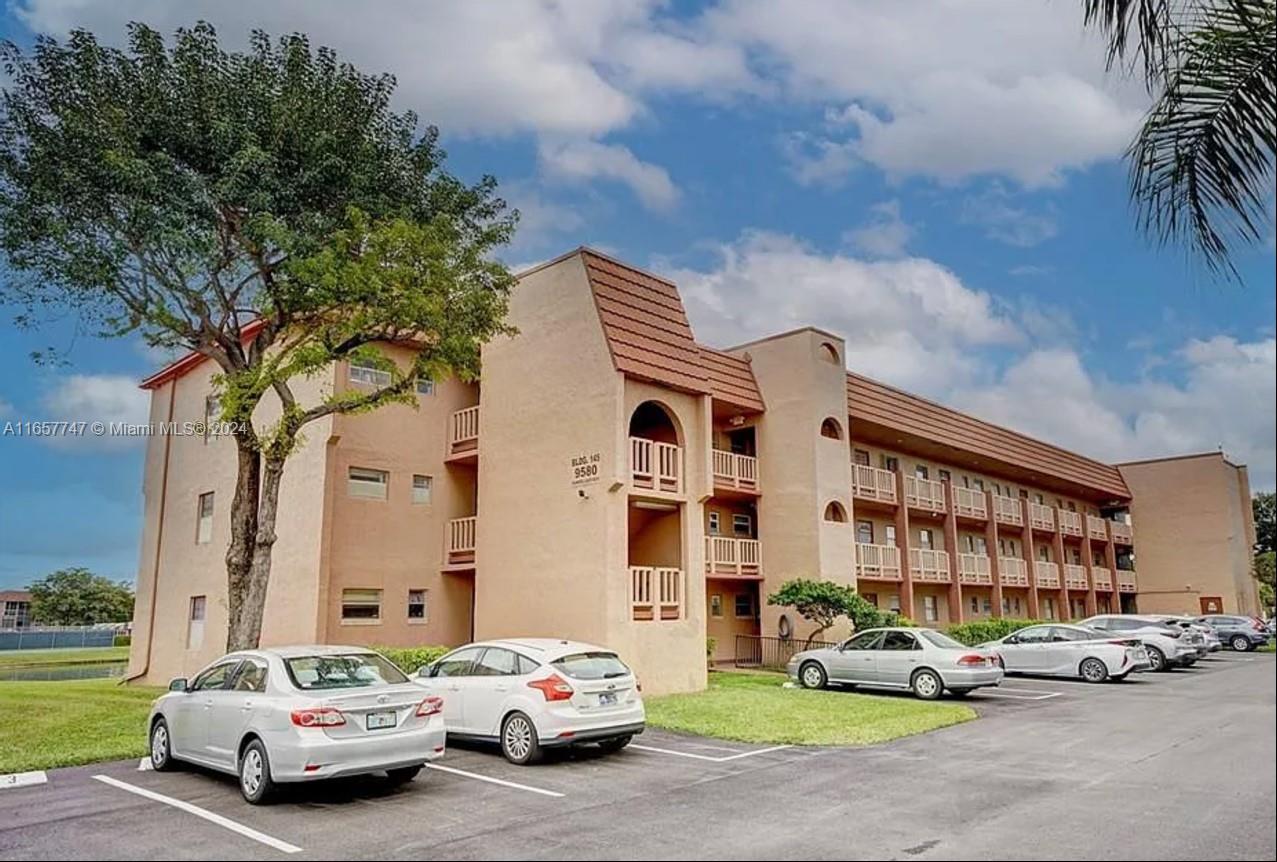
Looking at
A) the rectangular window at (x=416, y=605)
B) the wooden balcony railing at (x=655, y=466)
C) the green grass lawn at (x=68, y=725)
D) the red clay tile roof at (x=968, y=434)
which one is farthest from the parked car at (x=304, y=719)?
the red clay tile roof at (x=968, y=434)

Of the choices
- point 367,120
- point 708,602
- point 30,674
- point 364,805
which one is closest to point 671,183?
point 364,805

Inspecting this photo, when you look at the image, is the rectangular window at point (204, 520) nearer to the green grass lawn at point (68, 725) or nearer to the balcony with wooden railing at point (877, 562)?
the green grass lawn at point (68, 725)

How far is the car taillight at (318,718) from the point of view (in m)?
8.81

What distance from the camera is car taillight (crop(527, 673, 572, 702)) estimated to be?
11.3 metres

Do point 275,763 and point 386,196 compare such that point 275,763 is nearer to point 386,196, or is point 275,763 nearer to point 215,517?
point 386,196

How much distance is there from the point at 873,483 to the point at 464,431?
1374cm

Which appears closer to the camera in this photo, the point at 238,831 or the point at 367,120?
the point at 238,831

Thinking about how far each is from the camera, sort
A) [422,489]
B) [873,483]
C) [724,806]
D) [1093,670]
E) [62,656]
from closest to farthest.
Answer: [724,806] → [1093,670] → [422,489] → [873,483] → [62,656]

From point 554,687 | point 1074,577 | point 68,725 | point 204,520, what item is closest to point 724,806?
point 554,687

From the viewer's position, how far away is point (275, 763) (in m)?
8.80

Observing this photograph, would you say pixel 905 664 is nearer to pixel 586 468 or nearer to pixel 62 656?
pixel 586 468

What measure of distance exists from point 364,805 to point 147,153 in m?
13.6

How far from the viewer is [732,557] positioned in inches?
961

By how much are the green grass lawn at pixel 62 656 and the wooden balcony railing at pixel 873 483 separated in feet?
86.2
